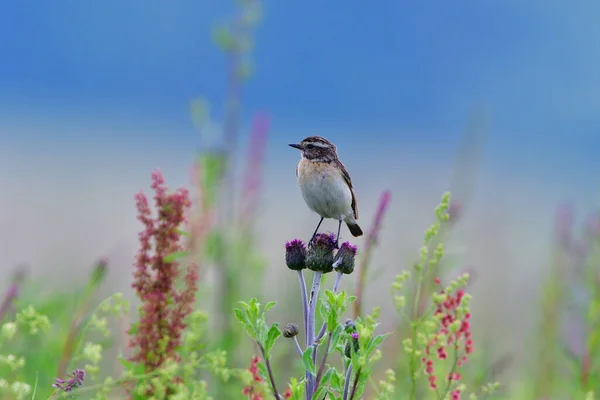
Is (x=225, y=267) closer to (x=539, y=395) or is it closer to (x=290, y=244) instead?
(x=539, y=395)

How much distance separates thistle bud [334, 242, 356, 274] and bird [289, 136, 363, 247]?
1.31 meters

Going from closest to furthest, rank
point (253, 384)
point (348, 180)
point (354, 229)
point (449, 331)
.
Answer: point (253, 384)
point (449, 331)
point (348, 180)
point (354, 229)

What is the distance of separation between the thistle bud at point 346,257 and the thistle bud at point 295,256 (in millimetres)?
133

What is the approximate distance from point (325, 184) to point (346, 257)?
1.58 metres

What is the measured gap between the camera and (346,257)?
3203 millimetres

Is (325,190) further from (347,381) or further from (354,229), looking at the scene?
(347,381)

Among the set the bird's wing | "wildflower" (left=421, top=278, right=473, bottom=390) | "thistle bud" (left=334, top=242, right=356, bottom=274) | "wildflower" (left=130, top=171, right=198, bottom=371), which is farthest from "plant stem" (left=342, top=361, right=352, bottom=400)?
the bird's wing

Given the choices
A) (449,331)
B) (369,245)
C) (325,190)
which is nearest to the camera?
(449,331)

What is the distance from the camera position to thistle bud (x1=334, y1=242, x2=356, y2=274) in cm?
320

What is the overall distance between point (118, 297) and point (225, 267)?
2805 mm

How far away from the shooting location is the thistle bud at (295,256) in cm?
324

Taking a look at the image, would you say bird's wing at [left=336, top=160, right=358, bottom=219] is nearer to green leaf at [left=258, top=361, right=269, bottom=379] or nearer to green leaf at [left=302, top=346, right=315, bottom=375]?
green leaf at [left=258, top=361, right=269, bottom=379]

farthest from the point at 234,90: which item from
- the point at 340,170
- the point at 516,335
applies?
the point at 516,335

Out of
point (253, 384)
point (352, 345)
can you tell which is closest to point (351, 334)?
point (352, 345)
